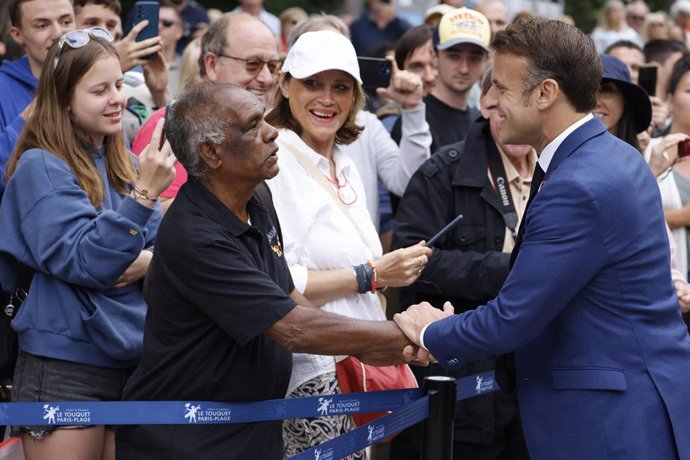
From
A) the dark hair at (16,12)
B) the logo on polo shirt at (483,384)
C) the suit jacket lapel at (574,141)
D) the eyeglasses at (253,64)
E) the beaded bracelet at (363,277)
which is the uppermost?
the dark hair at (16,12)

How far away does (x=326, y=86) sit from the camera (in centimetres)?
498

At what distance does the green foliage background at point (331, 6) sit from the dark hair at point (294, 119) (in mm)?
13212

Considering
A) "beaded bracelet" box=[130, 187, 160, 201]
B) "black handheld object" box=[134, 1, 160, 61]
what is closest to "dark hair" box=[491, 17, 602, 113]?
"beaded bracelet" box=[130, 187, 160, 201]

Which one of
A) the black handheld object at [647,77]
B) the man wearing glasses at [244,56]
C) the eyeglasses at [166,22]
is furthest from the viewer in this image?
the eyeglasses at [166,22]

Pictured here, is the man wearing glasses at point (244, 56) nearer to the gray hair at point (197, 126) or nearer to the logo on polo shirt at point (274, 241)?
the logo on polo shirt at point (274, 241)

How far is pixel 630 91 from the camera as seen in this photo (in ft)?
18.7

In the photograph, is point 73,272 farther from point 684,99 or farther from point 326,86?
point 684,99

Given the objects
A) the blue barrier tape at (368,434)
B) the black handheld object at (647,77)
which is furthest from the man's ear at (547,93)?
the black handheld object at (647,77)

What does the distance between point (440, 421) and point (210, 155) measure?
59.6 inches

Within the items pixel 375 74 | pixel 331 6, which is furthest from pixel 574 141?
pixel 331 6

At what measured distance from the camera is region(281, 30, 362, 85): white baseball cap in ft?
16.1

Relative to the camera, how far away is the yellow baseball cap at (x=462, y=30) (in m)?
7.45

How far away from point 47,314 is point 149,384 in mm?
778

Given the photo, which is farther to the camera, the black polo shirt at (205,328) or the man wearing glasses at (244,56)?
the man wearing glasses at (244,56)
